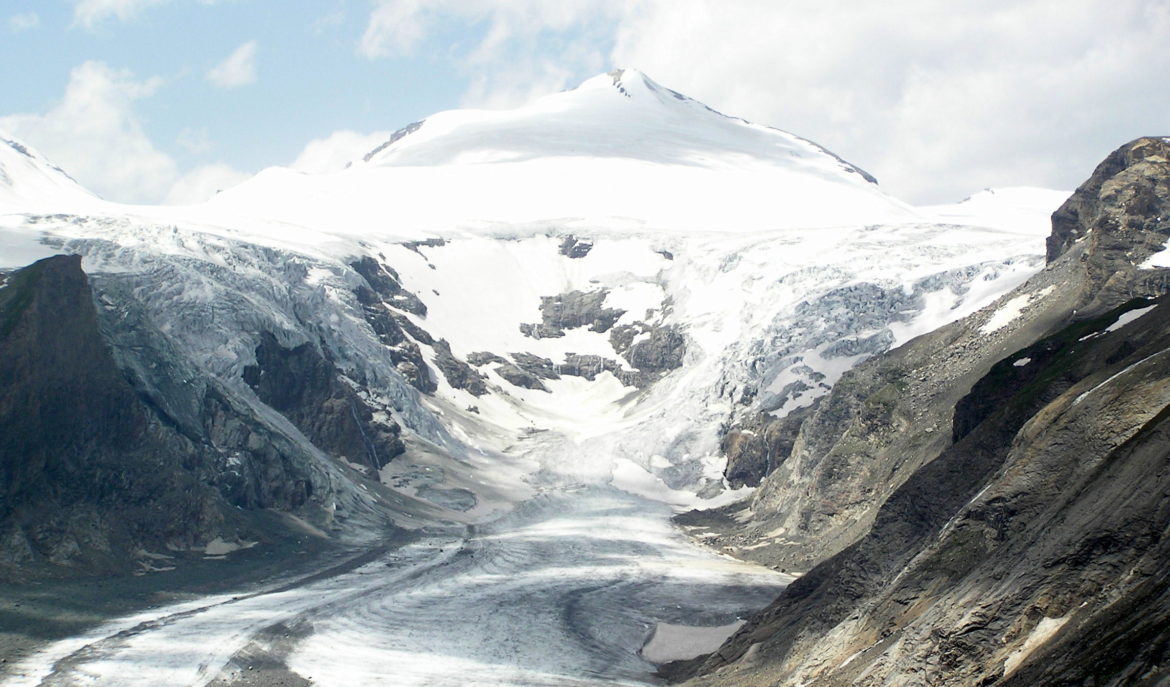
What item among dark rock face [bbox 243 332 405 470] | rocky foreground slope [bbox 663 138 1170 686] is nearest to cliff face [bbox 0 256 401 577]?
dark rock face [bbox 243 332 405 470]

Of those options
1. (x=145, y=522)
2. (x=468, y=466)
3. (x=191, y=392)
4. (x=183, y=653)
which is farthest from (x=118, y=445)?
(x=468, y=466)

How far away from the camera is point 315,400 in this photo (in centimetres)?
16488

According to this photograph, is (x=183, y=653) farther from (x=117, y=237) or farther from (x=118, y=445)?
(x=117, y=237)

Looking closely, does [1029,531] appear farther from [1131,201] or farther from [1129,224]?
[1131,201]

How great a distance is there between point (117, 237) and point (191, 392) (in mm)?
47337

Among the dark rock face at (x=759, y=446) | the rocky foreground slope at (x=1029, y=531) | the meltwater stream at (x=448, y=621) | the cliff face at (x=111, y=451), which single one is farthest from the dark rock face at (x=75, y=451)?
the dark rock face at (x=759, y=446)

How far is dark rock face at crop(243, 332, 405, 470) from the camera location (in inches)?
6240

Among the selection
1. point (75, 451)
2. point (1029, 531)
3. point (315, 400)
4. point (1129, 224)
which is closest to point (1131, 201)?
point (1129, 224)

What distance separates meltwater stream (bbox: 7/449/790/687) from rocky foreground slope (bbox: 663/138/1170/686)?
1109 centimetres

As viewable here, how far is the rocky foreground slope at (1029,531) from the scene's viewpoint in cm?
2978

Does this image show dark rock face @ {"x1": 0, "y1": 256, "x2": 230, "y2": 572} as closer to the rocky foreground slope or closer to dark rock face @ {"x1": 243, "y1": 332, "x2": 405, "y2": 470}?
dark rock face @ {"x1": 243, "y1": 332, "x2": 405, "y2": 470}

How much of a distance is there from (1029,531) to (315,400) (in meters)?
139

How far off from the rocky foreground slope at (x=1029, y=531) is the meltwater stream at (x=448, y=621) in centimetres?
1109

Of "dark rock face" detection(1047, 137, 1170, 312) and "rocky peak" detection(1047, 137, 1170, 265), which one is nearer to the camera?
"dark rock face" detection(1047, 137, 1170, 312)
